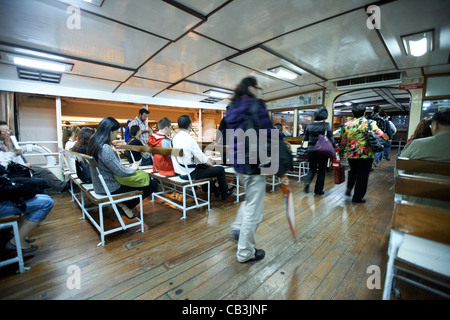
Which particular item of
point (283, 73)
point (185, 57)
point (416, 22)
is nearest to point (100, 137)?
point (185, 57)

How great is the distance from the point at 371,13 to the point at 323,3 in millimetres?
679

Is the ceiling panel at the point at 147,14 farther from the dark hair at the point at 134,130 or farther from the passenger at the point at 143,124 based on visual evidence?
the passenger at the point at 143,124

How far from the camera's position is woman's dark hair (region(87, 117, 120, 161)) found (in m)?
1.93

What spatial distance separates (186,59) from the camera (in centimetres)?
338

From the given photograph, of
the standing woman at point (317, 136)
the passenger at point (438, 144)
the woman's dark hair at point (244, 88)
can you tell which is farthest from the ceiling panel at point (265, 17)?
the standing woman at point (317, 136)

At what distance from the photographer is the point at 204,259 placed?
67.1 inches

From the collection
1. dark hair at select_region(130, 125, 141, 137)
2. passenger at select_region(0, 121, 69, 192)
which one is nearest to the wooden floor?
passenger at select_region(0, 121, 69, 192)

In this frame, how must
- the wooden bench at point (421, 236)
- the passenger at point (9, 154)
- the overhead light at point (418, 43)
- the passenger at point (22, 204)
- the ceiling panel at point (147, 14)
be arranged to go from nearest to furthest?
the wooden bench at point (421, 236), the passenger at point (22, 204), the ceiling panel at point (147, 14), the passenger at point (9, 154), the overhead light at point (418, 43)

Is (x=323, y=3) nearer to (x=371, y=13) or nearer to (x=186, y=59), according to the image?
(x=371, y=13)

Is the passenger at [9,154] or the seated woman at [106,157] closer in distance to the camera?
the seated woman at [106,157]

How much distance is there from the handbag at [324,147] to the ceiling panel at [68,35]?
121 inches

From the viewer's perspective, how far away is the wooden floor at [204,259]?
4.43 feet

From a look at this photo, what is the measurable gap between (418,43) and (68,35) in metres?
5.20

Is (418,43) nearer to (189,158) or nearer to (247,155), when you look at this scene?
(247,155)
